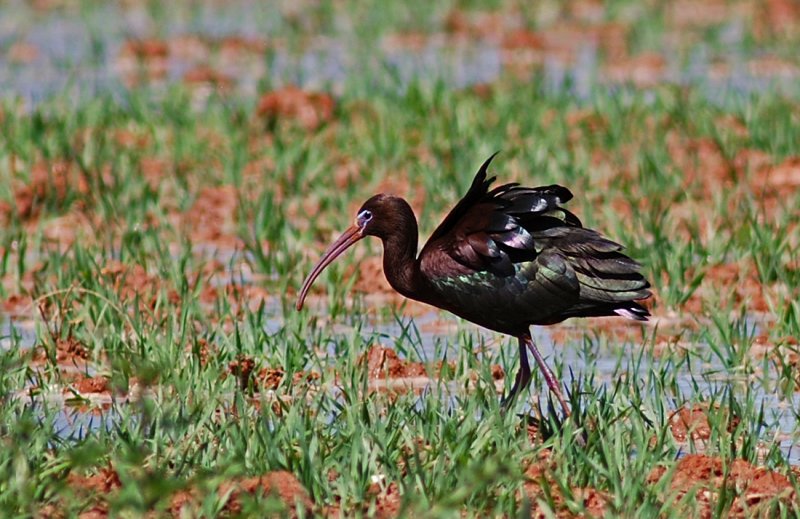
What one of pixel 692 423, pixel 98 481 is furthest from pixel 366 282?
pixel 98 481

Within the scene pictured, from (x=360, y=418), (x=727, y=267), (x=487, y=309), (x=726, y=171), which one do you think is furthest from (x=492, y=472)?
(x=726, y=171)

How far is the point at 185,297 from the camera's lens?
8305 millimetres

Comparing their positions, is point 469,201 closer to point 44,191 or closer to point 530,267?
point 530,267

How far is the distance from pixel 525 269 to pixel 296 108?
689cm

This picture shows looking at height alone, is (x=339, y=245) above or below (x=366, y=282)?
above

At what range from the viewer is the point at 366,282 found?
936 centimetres

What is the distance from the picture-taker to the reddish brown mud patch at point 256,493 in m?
5.26

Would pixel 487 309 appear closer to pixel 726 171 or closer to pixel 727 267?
pixel 727 267

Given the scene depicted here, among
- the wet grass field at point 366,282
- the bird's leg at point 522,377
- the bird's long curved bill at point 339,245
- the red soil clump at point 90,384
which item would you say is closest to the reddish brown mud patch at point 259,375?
the wet grass field at point 366,282

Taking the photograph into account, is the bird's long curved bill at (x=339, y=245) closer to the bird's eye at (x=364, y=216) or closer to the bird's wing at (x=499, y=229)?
the bird's eye at (x=364, y=216)

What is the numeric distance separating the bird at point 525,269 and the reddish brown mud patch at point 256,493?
3.98 ft

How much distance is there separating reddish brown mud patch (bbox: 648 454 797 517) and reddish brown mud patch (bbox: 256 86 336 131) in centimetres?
759

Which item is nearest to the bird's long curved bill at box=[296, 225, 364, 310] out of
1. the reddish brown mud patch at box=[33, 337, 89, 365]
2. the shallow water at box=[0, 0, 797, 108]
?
the reddish brown mud patch at box=[33, 337, 89, 365]

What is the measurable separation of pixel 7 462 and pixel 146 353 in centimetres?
175
